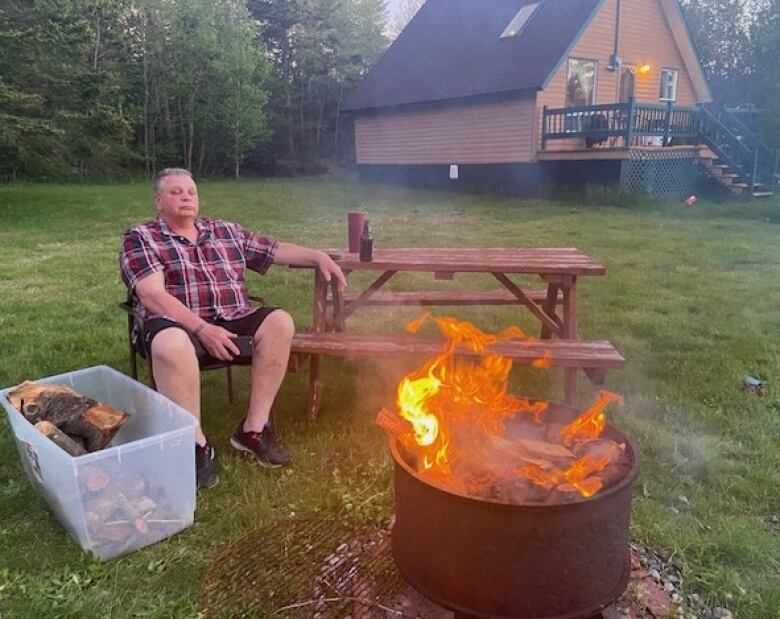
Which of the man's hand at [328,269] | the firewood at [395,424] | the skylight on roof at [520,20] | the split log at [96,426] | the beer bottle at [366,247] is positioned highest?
the skylight on roof at [520,20]

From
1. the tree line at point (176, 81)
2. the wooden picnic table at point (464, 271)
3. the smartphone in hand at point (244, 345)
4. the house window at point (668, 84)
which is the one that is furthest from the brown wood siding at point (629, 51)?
the smartphone in hand at point (244, 345)

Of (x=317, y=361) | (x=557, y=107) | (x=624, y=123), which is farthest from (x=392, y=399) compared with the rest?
(x=557, y=107)

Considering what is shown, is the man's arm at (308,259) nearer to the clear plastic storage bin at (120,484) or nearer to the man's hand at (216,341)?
the man's hand at (216,341)

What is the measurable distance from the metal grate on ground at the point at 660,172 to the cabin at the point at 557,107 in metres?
0.03

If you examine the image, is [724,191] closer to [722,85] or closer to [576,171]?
[576,171]

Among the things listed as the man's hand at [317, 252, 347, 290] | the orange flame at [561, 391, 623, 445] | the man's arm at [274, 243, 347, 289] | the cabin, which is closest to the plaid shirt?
the man's arm at [274, 243, 347, 289]

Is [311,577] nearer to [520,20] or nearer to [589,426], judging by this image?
[589,426]

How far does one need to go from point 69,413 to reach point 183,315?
569 millimetres

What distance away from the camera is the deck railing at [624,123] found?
13.4 m

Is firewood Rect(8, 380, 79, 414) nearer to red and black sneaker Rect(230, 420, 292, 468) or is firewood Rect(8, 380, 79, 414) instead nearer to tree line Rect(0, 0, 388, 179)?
red and black sneaker Rect(230, 420, 292, 468)

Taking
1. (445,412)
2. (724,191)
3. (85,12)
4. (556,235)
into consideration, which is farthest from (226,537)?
(85,12)

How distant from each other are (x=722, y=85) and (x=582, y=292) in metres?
23.3

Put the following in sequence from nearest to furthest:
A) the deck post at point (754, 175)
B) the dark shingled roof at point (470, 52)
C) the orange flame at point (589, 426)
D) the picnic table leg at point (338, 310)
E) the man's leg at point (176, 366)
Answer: the orange flame at point (589, 426) < the man's leg at point (176, 366) < the picnic table leg at point (338, 310) < the deck post at point (754, 175) < the dark shingled roof at point (470, 52)

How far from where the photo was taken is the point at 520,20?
663 inches
